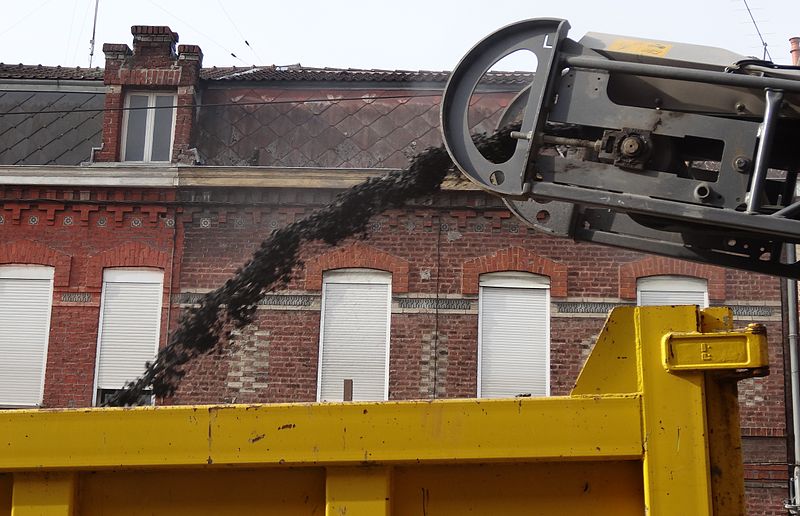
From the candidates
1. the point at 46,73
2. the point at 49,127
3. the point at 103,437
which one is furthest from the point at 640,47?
the point at 46,73

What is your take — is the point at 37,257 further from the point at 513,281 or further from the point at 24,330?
the point at 513,281

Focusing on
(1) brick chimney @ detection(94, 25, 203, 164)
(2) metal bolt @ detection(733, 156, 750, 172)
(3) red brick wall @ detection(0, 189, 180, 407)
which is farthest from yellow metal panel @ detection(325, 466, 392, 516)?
(1) brick chimney @ detection(94, 25, 203, 164)

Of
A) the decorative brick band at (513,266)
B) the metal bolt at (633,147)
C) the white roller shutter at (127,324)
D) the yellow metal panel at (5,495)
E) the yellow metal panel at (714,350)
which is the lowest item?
the yellow metal panel at (5,495)

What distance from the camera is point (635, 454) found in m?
2.94

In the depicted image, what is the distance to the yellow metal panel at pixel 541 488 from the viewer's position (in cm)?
301

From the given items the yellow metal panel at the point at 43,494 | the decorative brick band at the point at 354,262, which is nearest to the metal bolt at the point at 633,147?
the yellow metal panel at the point at 43,494

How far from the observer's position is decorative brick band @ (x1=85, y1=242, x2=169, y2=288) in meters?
14.0

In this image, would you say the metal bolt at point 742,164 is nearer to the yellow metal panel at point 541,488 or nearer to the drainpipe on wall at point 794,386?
the yellow metal panel at point 541,488

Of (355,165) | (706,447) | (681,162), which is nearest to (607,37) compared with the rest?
(681,162)

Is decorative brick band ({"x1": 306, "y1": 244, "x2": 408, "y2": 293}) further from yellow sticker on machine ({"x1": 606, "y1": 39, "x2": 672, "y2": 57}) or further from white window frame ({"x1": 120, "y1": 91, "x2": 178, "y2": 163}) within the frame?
yellow sticker on machine ({"x1": 606, "y1": 39, "x2": 672, "y2": 57})

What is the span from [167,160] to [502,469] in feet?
40.8

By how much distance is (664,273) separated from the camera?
13523 millimetres

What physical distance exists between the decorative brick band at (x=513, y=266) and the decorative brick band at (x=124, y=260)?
15.8ft

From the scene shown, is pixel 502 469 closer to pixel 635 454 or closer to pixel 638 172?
pixel 635 454
